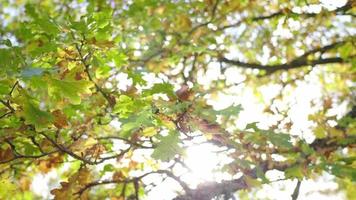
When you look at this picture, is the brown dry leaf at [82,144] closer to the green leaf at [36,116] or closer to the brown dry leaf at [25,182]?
the green leaf at [36,116]

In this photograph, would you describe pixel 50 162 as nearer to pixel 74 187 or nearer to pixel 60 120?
pixel 74 187

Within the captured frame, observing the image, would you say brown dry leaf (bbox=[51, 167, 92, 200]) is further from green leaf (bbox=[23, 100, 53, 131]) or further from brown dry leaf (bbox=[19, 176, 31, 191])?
brown dry leaf (bbox=[19, 176, 31, 191])

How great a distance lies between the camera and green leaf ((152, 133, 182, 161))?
6.49ft

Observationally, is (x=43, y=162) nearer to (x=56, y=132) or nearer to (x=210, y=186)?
(x=56, y=132)

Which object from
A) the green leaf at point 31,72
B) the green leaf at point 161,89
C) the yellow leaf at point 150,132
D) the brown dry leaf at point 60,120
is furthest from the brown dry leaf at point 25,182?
the green leaf at point 31,72

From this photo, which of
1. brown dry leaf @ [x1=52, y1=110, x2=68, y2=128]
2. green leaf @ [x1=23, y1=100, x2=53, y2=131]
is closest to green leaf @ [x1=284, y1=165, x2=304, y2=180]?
brown dry leaf @ [x1=52, y1=110, x2=68, y2=128]

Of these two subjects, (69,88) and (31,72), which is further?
(69,88)

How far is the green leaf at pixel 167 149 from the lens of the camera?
1.98 meters

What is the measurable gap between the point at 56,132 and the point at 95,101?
521mm

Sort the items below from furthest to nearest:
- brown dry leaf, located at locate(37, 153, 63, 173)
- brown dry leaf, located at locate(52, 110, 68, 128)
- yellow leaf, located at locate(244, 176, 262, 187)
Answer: brown dry leaf, located at locate(37, 153, 63, 173), yellow leaf, located at locate(244, 176, 262, 187), brown dry leaf, located at locate(52, 110, 68, 128)

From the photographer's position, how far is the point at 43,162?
3391mm

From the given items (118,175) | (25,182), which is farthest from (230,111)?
(25,182)

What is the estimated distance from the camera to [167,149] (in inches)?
78.6

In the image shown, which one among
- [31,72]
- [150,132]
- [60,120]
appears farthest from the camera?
[60,120]
